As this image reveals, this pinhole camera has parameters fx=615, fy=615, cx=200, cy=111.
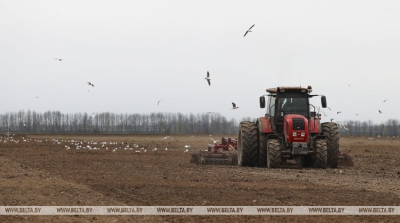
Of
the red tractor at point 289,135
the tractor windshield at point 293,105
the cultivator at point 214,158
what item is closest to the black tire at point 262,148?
the red tractor at point 289,135

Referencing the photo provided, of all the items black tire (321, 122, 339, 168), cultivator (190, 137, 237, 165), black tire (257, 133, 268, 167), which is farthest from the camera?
cultivator (190, 137, 237, 165)

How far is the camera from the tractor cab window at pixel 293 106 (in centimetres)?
2142

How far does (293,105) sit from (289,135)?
1.85 meters

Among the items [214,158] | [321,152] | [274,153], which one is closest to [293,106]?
[321,152]

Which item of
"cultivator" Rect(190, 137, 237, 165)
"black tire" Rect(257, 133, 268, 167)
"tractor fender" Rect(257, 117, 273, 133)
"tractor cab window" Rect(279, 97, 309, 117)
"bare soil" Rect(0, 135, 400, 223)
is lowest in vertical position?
"bare soil" Rect(0, 135, 400, 223)

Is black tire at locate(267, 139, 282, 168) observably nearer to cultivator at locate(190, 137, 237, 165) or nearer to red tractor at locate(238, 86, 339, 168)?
red tractor at locate(238, 86, 339, 168)

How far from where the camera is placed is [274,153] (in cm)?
1966

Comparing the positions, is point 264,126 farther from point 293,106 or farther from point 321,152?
point 321,152

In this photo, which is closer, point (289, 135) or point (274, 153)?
point (274, 153)

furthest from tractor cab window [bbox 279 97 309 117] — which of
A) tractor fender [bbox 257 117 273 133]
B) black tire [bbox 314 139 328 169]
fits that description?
black tire [bbox 314 139 328 169]

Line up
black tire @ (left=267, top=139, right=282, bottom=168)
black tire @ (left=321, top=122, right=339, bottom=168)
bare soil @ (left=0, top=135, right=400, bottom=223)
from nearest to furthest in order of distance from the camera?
bare soil @ (left=0, top=135, right=400, bottom=223), black tire @ (left=267, top=139, right=282, bottom=168), black tire @ (left=321, top=122, right=339, bottom=168)

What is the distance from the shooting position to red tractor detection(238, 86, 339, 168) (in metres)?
19.9

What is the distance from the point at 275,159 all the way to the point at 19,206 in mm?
10406

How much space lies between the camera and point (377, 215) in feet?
34.3
